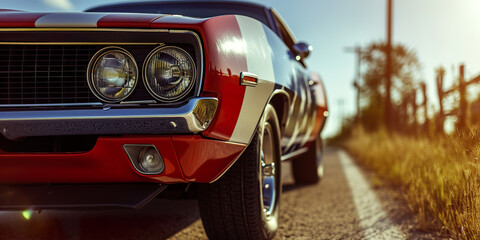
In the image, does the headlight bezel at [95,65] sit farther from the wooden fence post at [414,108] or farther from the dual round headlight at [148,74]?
the wooden fence post at [414,108]

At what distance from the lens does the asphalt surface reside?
3162 millimetres

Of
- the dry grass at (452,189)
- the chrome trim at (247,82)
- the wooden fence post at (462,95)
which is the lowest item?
the dry grass at (452,189)

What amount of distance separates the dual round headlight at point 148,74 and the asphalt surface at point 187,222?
1.12 m

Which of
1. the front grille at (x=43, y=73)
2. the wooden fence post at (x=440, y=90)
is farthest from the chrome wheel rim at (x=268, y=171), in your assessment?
the wooden fence post at (x=440, y=90)

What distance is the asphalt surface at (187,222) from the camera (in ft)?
10.4

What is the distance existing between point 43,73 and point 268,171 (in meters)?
1.44

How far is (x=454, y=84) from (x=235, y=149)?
481 centimetres

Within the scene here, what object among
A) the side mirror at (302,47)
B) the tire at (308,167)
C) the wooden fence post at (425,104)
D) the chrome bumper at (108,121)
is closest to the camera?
the chrome bumper at (108,121)

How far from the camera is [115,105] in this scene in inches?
88.2

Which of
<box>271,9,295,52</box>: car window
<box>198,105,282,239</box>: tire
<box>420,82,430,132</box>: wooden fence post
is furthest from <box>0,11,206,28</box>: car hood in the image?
<box>420,82,430,132</box>: wooden fence post

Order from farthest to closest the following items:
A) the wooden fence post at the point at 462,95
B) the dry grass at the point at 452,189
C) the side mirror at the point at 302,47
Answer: the wooden fence post at the point at 462,95
the side mirror at the point at 302,47
the dry grass at the point at 452,189

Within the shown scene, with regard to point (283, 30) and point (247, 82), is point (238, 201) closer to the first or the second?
point (247, 82)

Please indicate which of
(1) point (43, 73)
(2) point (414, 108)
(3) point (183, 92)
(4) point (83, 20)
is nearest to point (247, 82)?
(3) point (183, 92)

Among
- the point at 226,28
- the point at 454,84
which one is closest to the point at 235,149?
the point at 226,28
